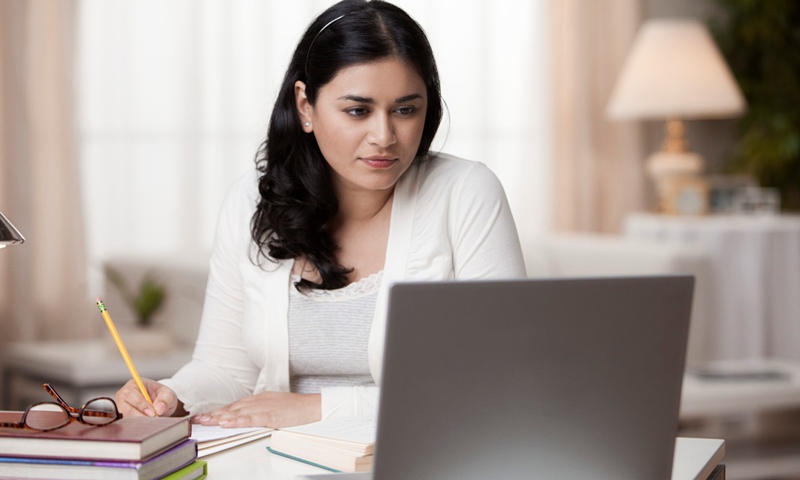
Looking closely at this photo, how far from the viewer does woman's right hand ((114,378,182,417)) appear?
134cm

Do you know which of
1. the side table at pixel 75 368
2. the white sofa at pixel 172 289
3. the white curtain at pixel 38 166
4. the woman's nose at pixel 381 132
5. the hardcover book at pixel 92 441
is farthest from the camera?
the white curtain at pixel 38 166

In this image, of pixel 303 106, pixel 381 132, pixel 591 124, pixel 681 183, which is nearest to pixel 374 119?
pixel 381 132

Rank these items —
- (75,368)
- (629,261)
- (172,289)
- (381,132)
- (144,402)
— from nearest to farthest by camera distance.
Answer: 1. (144,402)
2. (381,132)
3. (75,368)
4. (629,261)
5. (172,289)

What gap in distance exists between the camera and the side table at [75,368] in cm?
306

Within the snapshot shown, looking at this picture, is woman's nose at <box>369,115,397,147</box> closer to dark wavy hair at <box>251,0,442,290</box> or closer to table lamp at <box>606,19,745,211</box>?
dark wavy hair at <box>251,0,442,290</box>

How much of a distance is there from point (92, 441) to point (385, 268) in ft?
2.29

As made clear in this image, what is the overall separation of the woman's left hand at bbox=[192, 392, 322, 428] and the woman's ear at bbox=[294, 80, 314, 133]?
47cm

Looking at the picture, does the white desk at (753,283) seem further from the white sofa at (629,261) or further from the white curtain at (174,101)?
the white curtain at (174,101)

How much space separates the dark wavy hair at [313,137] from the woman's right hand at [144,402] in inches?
12.5

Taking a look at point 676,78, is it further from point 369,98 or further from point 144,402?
point 144,402

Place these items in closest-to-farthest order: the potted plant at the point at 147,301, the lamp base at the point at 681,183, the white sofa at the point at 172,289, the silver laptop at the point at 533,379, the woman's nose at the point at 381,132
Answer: the silver laptop at the point at 533,379 < the woman's nose at the point at 381,132 < the potted plant at the point at 147,301 < the white sofa at the point at 172,289 < the lamp base at the point at 681,183

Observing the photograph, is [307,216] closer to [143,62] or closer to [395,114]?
[395,114]

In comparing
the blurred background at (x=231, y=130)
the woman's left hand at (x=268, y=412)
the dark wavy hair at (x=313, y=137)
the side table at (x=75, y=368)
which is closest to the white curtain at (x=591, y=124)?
the blurred background at (x=231, y=130)

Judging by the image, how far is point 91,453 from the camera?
0.99 m
